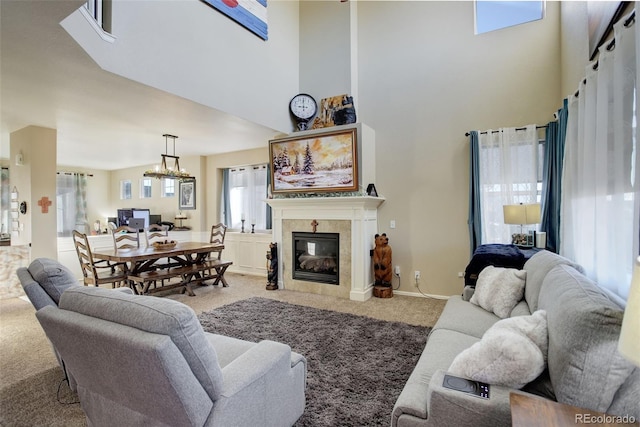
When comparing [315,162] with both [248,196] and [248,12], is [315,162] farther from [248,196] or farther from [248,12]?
[248,196]

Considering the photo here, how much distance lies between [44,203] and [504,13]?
708 centimetres

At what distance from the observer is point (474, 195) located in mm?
4070

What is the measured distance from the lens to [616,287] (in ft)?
5.84

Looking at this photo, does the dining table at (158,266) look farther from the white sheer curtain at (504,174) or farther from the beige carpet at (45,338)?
the white sheer curtain at (504,174)

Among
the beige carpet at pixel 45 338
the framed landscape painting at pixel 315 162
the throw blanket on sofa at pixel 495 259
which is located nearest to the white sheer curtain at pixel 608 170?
the throw blanket on sofa at pixel 495 259

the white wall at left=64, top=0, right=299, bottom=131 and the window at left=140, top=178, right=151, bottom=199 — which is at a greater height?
the white wall at left=64, top=0, right=299, bottom=131

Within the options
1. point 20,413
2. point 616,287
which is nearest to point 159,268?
point 20,413

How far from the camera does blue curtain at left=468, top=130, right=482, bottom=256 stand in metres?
4.05

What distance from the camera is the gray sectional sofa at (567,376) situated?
3.31 feet

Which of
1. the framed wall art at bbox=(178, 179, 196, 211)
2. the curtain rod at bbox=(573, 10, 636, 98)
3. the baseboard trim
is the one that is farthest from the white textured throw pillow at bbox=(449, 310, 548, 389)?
the framed wall art at bbox=(178, 179, 196, 211)

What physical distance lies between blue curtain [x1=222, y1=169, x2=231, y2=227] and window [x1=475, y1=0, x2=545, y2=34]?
5415mm

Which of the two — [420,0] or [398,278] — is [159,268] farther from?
[420,0]

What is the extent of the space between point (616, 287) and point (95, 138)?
6792 mm

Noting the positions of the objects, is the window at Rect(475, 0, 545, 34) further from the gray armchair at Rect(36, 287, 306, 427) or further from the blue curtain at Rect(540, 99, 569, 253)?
the gray armchair at Rect(36, 287, 306, 427)
